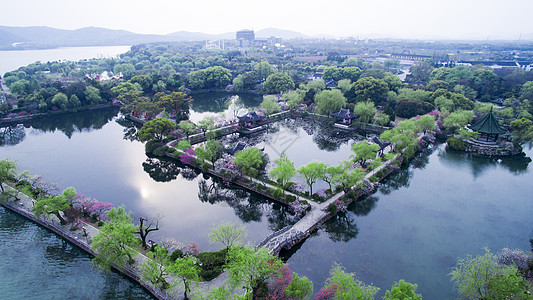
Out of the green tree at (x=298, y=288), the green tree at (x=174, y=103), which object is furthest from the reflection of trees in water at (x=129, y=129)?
the green tree at (x=298, y=288)

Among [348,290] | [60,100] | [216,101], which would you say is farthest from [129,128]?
[348,290]

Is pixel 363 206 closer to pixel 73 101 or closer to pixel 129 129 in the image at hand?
pixel 129 129

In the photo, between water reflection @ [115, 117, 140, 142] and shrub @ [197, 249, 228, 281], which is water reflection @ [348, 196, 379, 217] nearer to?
shrub @ [197, 249, 228, 281]

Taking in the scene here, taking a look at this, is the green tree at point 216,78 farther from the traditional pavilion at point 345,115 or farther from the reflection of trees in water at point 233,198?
the reflection of trees in water at point 233,198

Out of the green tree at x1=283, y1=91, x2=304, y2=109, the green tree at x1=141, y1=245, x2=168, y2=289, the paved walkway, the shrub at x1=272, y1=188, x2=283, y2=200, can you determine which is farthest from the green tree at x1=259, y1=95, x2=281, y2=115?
the green tree at x1=141, y1=245, x2=168, y2=289

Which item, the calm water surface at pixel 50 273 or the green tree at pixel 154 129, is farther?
the green tree at pixel 154 129
